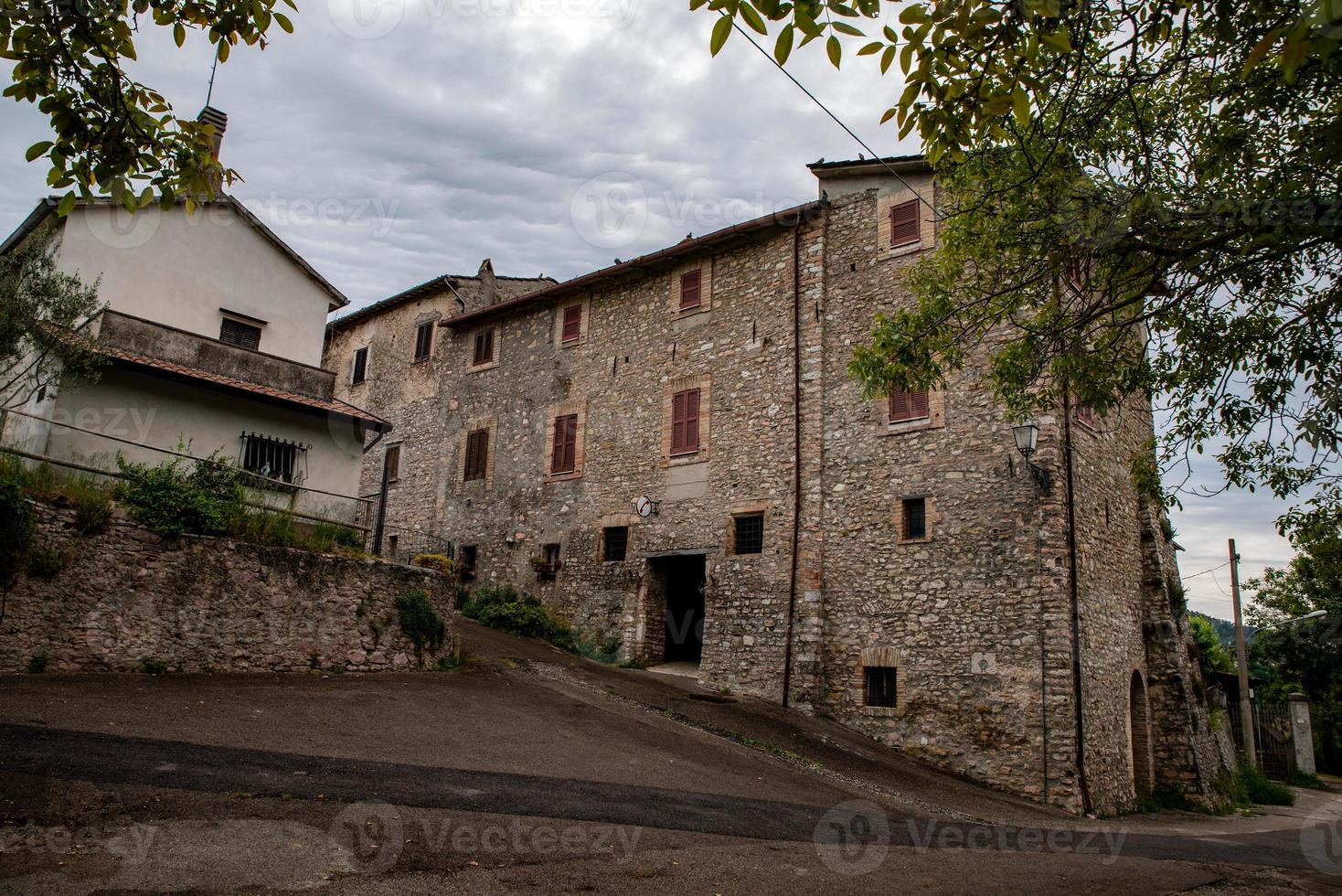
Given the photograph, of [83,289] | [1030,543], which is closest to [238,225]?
[83,289]

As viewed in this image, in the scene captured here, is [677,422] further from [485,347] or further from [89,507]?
[89,507]

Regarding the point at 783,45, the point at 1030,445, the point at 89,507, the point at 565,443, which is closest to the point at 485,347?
the point at 565,443

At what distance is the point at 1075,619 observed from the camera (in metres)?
13.1

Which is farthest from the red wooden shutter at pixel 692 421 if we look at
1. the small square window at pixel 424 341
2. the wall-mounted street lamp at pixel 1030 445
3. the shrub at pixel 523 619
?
the small square window at pixel 424 341

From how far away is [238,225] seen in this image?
53.4 feet

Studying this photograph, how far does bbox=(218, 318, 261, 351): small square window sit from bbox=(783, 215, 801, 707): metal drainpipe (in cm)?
1012

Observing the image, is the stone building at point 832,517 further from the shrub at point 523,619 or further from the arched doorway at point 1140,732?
the shrub at point 523,619

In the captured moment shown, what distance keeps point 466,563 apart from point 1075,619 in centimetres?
1365

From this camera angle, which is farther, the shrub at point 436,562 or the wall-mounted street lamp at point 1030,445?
the shrub at point 436,562

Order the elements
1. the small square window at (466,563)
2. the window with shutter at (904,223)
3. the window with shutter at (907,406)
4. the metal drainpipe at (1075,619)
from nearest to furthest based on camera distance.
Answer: the metal drainpipe at (1075,619)
the window with shutter at (907,406)
the window with shutter at (904,223)
the small square window at (466,563)

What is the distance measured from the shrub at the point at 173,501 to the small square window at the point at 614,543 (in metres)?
8.01

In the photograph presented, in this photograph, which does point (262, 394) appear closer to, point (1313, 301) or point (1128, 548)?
point (1313, 301)

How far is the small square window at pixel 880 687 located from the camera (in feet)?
46.8

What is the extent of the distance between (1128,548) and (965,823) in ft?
26.8
